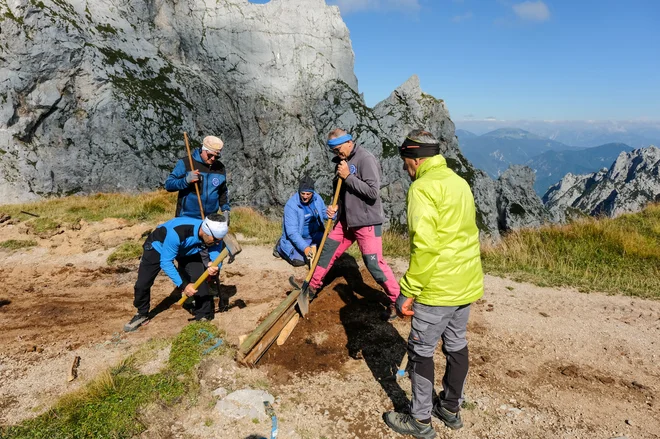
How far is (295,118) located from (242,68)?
8.52 meters

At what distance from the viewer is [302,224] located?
629 centimetres

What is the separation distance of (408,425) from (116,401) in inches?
115

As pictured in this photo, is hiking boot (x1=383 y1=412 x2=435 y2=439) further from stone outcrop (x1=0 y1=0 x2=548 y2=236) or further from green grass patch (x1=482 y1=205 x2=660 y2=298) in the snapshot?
stone outcrop (x1=0 y1=0 x2=548 y2=236)

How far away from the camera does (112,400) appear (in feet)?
12.1

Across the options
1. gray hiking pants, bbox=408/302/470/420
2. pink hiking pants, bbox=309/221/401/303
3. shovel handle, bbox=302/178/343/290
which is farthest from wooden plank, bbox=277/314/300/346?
gray hiking pants, bbox=408/302/470/420

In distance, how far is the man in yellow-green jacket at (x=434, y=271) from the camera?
2.89 meters

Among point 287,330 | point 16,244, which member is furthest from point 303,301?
point 16,244

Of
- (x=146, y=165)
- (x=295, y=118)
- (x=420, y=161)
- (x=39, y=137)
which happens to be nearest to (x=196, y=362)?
(x=420, y=161)

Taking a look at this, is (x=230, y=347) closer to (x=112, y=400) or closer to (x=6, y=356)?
(x=112, y=400)

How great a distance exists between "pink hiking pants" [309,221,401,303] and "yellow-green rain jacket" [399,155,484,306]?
2.25 meters

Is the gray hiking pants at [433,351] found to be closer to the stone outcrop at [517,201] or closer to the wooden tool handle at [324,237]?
the wooden tool handle at [324,237]

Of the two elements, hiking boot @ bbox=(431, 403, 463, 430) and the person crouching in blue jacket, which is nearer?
hiking boot @ bbox=(431, 403, 463, 430)

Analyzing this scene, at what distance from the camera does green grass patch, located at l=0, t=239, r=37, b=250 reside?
941 centimetres

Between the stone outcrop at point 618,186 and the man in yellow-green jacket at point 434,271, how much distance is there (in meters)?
51.2
